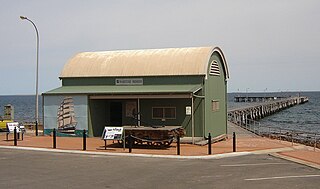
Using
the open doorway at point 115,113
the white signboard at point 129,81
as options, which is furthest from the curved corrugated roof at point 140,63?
the open doorway at point 115,113

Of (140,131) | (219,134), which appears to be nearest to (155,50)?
(219,134)

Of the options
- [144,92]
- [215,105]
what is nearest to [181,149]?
[144,92]

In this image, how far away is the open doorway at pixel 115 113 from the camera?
29703mm

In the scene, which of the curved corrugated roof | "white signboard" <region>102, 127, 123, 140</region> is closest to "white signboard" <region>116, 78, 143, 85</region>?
the curved corrugated roof

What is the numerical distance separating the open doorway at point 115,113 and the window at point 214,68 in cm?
622

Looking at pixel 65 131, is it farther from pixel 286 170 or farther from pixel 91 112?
pixel 286 170

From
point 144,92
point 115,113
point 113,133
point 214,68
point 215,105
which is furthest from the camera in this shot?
point 115,113

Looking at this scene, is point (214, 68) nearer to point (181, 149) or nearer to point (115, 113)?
point (115, 113)

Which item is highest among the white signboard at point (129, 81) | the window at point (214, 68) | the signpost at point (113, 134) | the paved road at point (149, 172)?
the window at point (214, 68)

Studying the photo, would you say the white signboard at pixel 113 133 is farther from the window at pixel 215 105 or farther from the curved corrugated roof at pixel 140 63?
the window at pixel 215 105

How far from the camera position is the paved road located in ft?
41.7

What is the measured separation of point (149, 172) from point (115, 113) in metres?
15.0

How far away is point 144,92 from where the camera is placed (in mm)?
26359

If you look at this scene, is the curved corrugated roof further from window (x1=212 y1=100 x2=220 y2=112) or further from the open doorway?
window (x1=212 y1=100 x2=220 y2=112)
